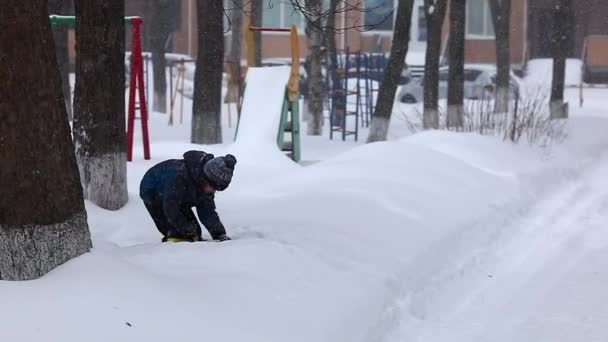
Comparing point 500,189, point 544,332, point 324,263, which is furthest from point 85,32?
point 500,189

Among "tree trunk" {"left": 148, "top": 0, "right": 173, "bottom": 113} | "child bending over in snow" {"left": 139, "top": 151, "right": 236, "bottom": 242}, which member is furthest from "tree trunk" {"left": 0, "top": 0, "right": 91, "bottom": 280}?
"tree trunk" {"left": 148, "top": 0, "right": 173, "bottom": 113}

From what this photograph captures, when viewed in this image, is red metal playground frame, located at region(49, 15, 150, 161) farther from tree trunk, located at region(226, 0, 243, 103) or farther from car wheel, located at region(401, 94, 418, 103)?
car wheel, located at region(401, 94, 418, 103)

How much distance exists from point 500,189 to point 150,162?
4.52 m

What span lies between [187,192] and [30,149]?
190cm

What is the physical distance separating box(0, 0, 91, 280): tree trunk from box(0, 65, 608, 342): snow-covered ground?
21cm

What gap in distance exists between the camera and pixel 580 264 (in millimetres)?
8555

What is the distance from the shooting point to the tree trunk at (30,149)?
5.15 metres

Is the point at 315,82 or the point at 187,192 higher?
the point at 187,192

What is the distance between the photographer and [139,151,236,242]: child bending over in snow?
22.1 feet

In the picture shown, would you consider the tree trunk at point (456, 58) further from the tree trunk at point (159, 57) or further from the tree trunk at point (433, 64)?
the tree trunk at point (159, 57)

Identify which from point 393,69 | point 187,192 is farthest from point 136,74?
point 393,69

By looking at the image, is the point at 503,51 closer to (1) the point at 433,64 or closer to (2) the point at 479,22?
(1) the point at 433,64

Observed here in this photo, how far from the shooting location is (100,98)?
8797 mm

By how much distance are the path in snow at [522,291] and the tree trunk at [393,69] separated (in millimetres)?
6938
